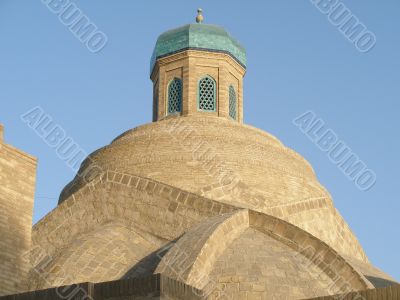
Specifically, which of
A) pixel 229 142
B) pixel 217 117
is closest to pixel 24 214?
pixel 229 142

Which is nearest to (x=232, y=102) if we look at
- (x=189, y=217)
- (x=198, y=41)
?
(x=198, y=41)

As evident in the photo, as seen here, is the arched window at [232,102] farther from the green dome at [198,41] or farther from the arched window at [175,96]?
the arched window at [175,96]

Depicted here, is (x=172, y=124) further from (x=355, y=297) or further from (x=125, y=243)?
(x=355, y=297)

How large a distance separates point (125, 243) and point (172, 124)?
440 centimetres

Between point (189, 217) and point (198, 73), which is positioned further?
point (198, 73)

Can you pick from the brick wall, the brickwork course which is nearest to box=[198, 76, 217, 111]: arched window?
the brickwork course

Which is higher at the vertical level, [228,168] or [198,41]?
[198,41]

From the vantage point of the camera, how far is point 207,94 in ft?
57.7

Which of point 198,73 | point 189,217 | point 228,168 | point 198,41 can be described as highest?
point 198,41

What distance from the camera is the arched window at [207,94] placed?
17.4 meters

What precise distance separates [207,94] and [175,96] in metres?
0.73

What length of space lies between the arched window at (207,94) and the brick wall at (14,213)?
740 cm

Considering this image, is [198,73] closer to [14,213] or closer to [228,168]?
[228,168]

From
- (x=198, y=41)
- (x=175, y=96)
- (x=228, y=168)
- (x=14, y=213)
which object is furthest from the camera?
(x=198, y=41)
